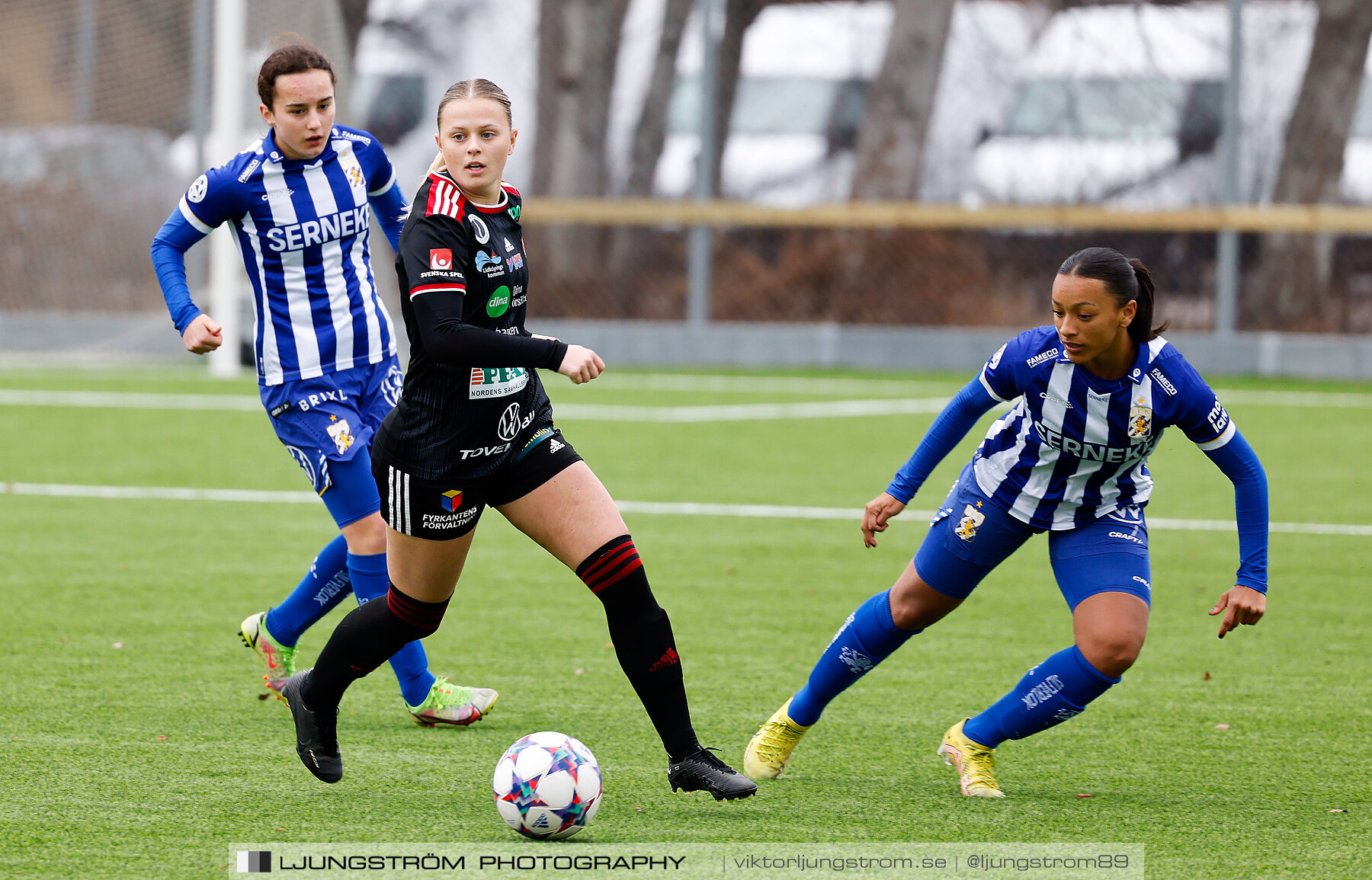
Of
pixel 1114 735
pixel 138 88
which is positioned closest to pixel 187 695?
pixel 1114 735

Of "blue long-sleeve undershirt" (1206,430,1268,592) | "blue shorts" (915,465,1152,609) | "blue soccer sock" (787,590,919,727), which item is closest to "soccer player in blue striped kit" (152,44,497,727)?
"blue soccer sock" (787,590,919,727)

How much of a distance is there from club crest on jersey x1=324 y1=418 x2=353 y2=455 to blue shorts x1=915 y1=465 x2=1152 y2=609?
72.1 inches

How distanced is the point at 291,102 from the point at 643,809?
7.91 feet

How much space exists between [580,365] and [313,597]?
6.51 feet

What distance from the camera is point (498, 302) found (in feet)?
13.2

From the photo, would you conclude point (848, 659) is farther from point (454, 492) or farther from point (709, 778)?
point (454, 492)

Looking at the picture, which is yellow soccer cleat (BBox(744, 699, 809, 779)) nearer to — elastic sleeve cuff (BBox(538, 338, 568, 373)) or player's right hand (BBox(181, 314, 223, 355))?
elastic sleeve cuff (BBox(538, 338, 568, 373))

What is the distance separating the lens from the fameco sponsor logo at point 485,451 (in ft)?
13.2

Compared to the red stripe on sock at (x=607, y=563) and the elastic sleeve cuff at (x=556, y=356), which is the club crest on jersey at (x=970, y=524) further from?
the elastic sleeve cuff at (x=556, y=356)

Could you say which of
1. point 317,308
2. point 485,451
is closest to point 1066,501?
point 485,451

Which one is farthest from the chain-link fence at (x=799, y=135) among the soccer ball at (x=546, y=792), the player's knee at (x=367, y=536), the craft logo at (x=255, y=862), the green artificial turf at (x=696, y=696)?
the craft logo at (x=255, y=862)

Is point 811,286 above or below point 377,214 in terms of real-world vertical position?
below

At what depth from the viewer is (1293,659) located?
19.3 ft

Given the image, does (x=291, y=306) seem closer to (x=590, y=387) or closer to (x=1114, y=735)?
(x=1114, y=735)
